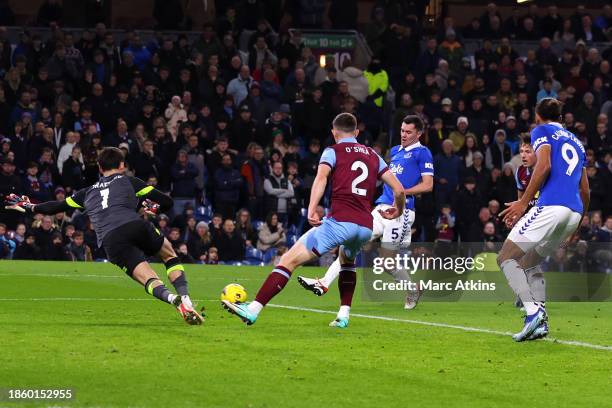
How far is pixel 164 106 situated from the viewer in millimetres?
27375

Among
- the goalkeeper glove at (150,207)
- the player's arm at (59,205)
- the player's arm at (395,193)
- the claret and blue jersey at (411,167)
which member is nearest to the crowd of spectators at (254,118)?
the claret and blue jersey at (411,167)

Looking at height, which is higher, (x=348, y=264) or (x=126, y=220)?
(x=126, y=220)

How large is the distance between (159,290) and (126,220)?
880mm

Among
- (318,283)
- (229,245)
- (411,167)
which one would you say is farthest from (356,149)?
(229,245)

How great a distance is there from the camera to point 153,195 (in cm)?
1323

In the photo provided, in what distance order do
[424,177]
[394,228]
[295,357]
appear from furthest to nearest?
1. [394,228]
2. [424,177]
3. [295,357]

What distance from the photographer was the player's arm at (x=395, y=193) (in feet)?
42.3

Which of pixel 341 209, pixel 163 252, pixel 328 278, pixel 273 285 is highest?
pixel 341 209

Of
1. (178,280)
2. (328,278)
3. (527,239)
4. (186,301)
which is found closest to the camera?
(527,239)

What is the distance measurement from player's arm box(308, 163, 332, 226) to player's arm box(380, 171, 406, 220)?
0.65m

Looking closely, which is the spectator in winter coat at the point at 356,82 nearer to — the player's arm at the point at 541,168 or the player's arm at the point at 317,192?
the player's arm at the point at 317,192

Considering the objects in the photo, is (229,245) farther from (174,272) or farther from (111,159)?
(174,272)

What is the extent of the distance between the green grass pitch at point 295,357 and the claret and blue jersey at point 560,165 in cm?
133

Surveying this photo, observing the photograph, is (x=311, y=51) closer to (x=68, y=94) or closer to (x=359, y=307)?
(x=68, y=94)
